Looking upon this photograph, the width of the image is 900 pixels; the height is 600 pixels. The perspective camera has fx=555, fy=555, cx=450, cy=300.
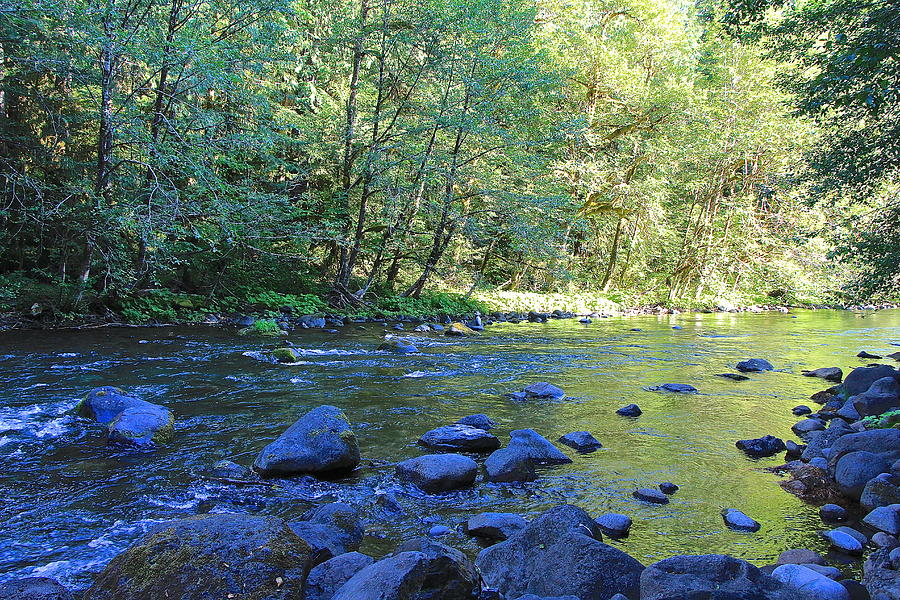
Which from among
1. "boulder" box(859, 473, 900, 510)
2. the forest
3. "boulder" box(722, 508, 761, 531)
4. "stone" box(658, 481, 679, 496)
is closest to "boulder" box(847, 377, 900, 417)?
the forest

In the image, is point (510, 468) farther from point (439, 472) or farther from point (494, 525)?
point (494, 525)

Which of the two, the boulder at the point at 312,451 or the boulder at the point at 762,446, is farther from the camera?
the boulder at the point at 762,446

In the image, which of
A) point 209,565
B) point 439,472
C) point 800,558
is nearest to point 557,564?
point 800,558

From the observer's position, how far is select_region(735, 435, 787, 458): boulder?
5.96 m

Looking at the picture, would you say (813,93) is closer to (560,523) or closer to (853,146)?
(853,146)

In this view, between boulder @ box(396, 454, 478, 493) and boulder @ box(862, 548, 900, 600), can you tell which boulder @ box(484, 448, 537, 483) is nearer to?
boulder @ box(396, 454, 478, 493)

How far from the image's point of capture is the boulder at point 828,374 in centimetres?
1019

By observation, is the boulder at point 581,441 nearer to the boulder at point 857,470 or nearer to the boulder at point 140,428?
the boulder at point 857,470

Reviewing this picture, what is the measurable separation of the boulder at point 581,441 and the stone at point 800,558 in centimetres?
246

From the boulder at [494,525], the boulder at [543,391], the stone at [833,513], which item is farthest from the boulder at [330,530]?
the boulder at [543,391]

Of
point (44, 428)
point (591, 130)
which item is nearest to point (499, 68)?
point (591, 130)

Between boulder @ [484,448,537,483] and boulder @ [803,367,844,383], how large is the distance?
7876 millimetres

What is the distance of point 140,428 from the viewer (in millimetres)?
5754

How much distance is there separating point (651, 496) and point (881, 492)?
1.75 metres
